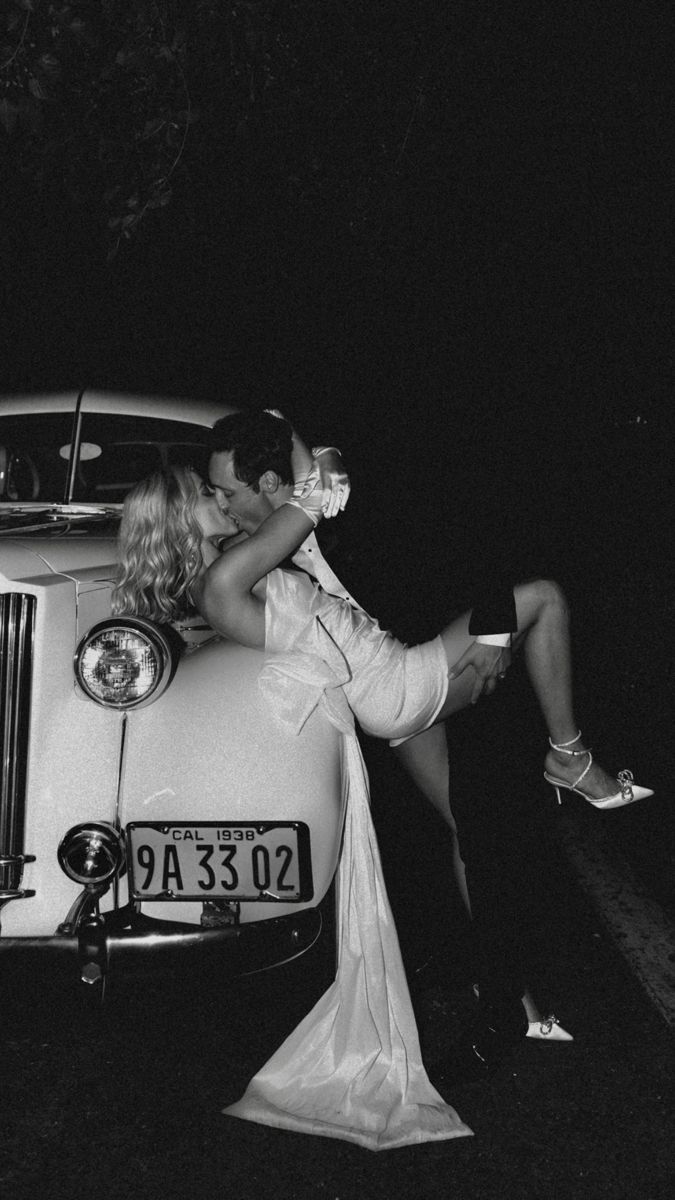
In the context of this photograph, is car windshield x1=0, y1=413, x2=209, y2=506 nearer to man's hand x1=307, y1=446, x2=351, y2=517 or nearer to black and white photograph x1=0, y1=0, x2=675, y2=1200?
black and white photograph x1=0, y1=0, x2=675, y2=1200

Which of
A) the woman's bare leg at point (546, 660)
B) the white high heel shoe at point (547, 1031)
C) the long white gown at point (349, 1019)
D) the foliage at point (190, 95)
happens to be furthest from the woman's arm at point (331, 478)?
the foliage at point (190, 95)

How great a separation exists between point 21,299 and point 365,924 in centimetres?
1212

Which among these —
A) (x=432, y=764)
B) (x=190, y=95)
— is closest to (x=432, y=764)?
(x=432, y=764)

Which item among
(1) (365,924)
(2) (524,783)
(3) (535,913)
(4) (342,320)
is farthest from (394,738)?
(4) (342,320)

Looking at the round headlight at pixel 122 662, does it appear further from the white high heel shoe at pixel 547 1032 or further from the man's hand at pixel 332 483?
the white high heel shoe at pixel 547 1032

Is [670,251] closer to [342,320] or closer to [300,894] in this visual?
[342,320]

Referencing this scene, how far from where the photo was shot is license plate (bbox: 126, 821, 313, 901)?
2740 millimetres

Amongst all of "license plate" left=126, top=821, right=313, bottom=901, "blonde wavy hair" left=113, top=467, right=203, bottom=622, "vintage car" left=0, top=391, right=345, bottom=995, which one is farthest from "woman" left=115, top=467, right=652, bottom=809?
"license plate" left=126, top=821, right=313, bottom=901

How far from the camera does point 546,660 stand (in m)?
3.22

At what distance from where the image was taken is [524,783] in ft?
11.0

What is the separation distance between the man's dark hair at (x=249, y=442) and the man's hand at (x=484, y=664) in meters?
0.76

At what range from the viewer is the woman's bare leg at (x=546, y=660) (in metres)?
3.21

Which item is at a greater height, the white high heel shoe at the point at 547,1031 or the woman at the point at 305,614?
the woman at the point at 305,614

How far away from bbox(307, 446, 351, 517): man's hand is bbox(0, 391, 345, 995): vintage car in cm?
47
